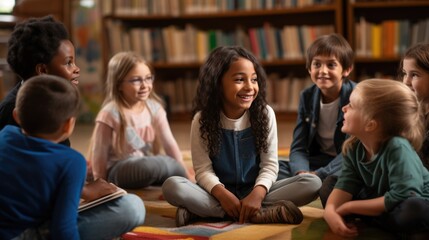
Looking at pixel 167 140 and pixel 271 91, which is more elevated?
pixel 167 140

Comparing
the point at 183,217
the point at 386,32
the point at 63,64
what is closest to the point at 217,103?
the point at 183,217

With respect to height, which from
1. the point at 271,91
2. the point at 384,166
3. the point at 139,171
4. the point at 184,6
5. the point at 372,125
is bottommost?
the point at 271,91

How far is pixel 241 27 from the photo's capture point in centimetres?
463

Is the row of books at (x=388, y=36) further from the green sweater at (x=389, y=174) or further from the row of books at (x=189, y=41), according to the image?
the green sweater at (x=389, y=174)

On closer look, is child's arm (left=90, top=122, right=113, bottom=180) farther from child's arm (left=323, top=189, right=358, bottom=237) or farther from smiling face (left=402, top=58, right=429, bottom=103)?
smiling face (left=402, top=58, right=429, bottom=103)

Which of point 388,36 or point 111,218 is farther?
point 388,36

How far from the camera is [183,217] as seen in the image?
6.33 ft

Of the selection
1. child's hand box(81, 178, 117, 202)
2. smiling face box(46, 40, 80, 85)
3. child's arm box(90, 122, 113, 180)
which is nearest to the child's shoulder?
child's arm box(90, 122, 113, 180)

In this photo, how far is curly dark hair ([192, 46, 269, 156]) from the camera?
2029mm

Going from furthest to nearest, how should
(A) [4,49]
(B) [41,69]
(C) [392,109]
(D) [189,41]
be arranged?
1. (D) [189,41]
2. (A) [4,49]
3. (B) [41,69]
4. (C) [392,109]

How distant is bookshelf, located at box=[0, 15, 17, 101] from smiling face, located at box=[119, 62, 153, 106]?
2.01 meters

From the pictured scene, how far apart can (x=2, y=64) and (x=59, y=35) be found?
2.55 metres

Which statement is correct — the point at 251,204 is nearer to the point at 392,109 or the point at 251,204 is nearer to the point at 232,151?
the point at 232,151

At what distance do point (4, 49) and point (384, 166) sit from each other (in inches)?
134
